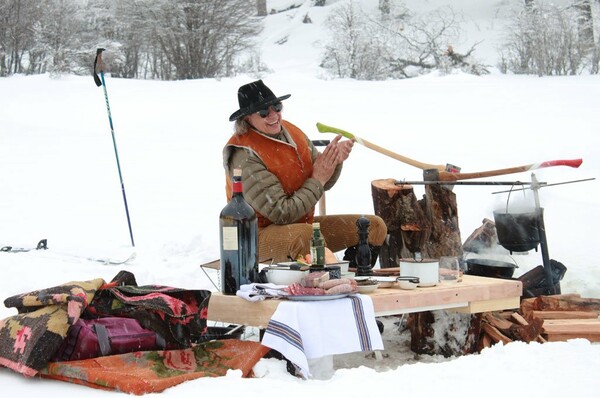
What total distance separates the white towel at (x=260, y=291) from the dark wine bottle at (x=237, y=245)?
92 mm

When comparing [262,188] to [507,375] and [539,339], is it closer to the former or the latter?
[539,339]

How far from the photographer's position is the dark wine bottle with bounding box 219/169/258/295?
3.68 m

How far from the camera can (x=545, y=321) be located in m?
4.31

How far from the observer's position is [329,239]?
4922mm

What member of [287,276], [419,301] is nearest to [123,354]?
[287,276]

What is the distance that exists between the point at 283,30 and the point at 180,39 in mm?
6705

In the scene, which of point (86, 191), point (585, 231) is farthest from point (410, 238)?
point (86, 191)

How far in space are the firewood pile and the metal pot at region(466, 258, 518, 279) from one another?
349mm

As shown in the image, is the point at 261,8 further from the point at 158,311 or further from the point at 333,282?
the point at 158,311

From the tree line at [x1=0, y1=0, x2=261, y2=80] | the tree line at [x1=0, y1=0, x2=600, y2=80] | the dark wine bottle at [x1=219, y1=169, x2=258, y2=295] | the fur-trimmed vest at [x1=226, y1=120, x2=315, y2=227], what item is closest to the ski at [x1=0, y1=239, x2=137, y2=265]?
the fur-trimmed vest at [x1=226, y1=120, x2=315, y2=227]

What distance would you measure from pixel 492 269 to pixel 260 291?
1972mm

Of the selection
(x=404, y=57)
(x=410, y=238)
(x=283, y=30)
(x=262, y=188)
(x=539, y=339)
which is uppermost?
(x=283, y=30)

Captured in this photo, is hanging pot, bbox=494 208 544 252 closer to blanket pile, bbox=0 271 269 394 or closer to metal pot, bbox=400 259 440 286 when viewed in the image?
metal pot, bbox=400 259 440 286

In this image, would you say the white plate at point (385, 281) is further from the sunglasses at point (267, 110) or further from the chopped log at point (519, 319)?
the sunglasses at point (267, 110)
